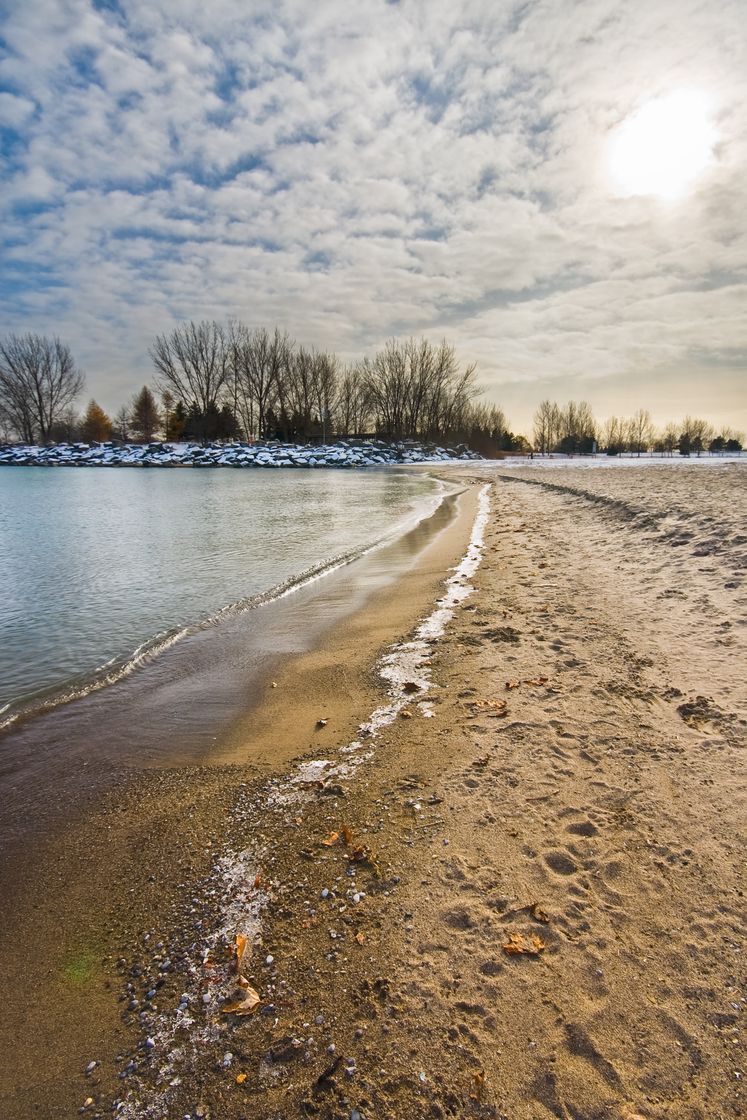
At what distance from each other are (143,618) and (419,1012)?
5.90 meters

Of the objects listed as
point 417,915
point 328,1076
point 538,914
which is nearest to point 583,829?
point 538,914

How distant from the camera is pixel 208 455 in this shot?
6122 centimetres

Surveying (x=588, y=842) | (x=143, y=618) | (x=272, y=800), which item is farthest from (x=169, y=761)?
(x=143, y=618)

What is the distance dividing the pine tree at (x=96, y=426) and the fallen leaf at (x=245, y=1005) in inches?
3178

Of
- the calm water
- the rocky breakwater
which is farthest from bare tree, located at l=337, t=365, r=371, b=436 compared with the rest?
the calm water

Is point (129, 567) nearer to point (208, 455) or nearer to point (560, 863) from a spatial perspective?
point (560, 863)

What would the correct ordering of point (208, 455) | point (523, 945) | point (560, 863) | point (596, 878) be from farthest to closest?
point (208, 455) → point (560, 863) → point (596, 878) → point (523, 945)

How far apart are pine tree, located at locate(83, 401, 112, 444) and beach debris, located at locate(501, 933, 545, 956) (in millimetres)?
81019

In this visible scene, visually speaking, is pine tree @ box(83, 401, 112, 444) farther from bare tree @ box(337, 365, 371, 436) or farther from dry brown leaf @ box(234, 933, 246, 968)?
dry brown leaf @ box(234, 933, 246, 968)

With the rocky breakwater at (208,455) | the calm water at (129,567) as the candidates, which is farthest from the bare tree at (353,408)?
the calm water at (129,567)

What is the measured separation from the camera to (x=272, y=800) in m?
3.06

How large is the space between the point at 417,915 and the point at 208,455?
6367cm

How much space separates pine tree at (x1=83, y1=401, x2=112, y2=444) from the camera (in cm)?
7375

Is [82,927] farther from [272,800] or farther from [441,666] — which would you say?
[441,666]
